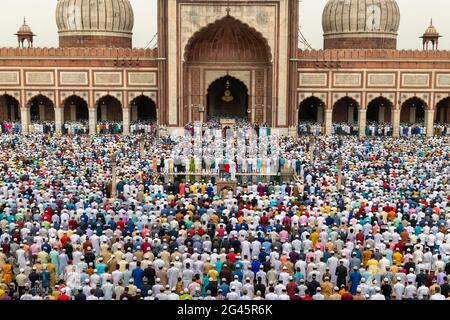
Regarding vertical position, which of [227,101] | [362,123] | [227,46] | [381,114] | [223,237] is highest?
[227,46]

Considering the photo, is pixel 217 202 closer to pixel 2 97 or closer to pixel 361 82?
pixel 361 82

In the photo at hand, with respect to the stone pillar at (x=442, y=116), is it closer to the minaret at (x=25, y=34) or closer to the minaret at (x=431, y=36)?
the minaret at (x=431, y=36)

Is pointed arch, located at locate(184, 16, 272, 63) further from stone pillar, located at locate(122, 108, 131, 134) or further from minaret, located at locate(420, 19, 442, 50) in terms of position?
minaret, located at locate(420, 19, 442, 50)

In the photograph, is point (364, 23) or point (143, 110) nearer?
point (143, 110)

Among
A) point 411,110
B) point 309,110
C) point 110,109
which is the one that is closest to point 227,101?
point 309,110

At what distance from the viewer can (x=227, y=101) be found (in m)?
36.4

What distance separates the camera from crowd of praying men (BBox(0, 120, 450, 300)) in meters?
8.78

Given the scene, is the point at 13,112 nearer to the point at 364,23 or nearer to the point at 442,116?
the point at 364,23

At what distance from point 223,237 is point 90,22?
96.1 feet

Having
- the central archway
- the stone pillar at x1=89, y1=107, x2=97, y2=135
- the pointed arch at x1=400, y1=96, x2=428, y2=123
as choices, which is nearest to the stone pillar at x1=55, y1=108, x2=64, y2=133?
the stone pillar at x1=89, y1=107, x2=97, y2=135

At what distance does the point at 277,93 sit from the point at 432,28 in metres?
14.4

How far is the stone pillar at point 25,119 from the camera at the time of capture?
107ft
